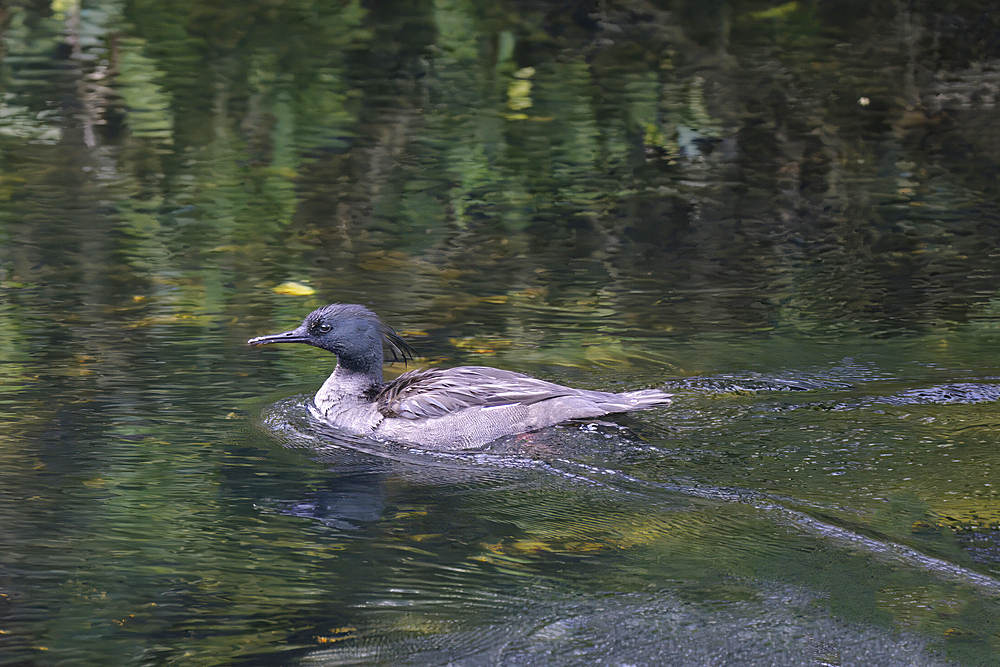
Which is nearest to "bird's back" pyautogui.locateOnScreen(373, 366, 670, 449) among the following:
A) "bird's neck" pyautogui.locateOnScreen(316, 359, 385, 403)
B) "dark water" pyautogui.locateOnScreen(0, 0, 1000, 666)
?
"dark water" pyautogui.locateOnScreen(0, 0, 1000, 666)

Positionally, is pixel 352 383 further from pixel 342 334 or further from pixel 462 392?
pixel 462 392

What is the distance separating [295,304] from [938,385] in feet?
14.6

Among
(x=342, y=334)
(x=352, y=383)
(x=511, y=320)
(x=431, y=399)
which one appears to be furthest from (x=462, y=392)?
(x=511, y=320)

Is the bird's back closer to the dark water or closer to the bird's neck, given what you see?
the dark water

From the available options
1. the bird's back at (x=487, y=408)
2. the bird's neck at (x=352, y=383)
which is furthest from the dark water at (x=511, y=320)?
the bird's neck at (x=352, y=383)

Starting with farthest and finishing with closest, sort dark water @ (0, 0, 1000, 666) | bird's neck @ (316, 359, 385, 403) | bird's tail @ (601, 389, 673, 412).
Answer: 1. bird's neck @ (316, 359, 385, 403)
2. bird's tail @ (601, 389, 673, 412)
3. dark water @ (0, 0, 1000, 666)

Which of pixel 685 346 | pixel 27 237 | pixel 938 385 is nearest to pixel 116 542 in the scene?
pixel 685 346

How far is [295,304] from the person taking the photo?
26.0ft

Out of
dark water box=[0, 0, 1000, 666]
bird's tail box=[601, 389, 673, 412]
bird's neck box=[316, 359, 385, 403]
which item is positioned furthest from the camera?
bird's neck box=[316, 359, 385, 403]

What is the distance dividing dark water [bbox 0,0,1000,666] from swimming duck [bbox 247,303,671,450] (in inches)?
5.3

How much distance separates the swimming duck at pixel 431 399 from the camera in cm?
568

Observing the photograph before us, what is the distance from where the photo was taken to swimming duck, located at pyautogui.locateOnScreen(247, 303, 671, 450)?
5676 millimetres

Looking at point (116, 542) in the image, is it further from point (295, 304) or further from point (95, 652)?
point (295, 304)

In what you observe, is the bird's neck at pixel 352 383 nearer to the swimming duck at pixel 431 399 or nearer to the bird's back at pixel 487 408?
the swimming duck at pixel 431 399
